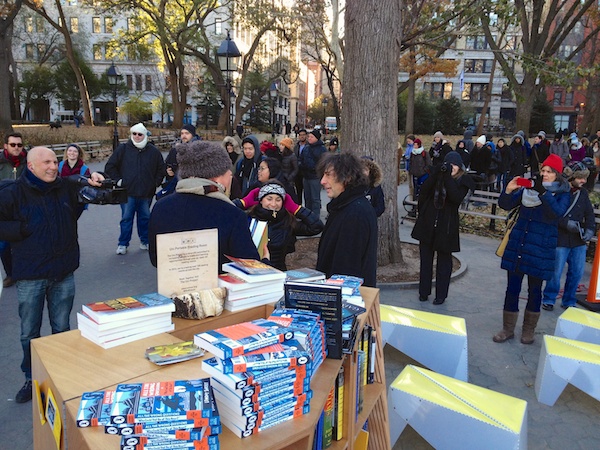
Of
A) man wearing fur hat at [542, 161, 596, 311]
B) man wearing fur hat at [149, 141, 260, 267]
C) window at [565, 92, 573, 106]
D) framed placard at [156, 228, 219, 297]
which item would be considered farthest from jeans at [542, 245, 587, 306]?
window at [565, 92, 573, 106]

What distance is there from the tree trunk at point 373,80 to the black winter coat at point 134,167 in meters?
3.14

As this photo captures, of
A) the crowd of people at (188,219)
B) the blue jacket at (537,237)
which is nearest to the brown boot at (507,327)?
the blue jacket at (537,237)

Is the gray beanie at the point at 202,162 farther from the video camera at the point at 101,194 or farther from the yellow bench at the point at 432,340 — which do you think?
the yellow bench at the point at 432,340

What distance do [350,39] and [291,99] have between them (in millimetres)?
92014

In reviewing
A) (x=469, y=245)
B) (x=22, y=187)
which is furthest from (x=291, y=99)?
(x=22, y=187)

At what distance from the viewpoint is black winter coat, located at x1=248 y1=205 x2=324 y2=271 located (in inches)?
191

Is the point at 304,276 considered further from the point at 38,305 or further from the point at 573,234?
the point at 573,234

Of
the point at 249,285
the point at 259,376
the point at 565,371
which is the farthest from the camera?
the point at 565,371

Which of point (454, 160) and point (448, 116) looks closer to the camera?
point (454, 160)

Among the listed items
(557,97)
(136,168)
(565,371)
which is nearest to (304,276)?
(565,371)

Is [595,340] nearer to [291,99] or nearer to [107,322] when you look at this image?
[107,322]

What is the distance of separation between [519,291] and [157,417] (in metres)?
4.79

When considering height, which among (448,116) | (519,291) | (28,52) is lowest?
(519,291)

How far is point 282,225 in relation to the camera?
4.92 m
